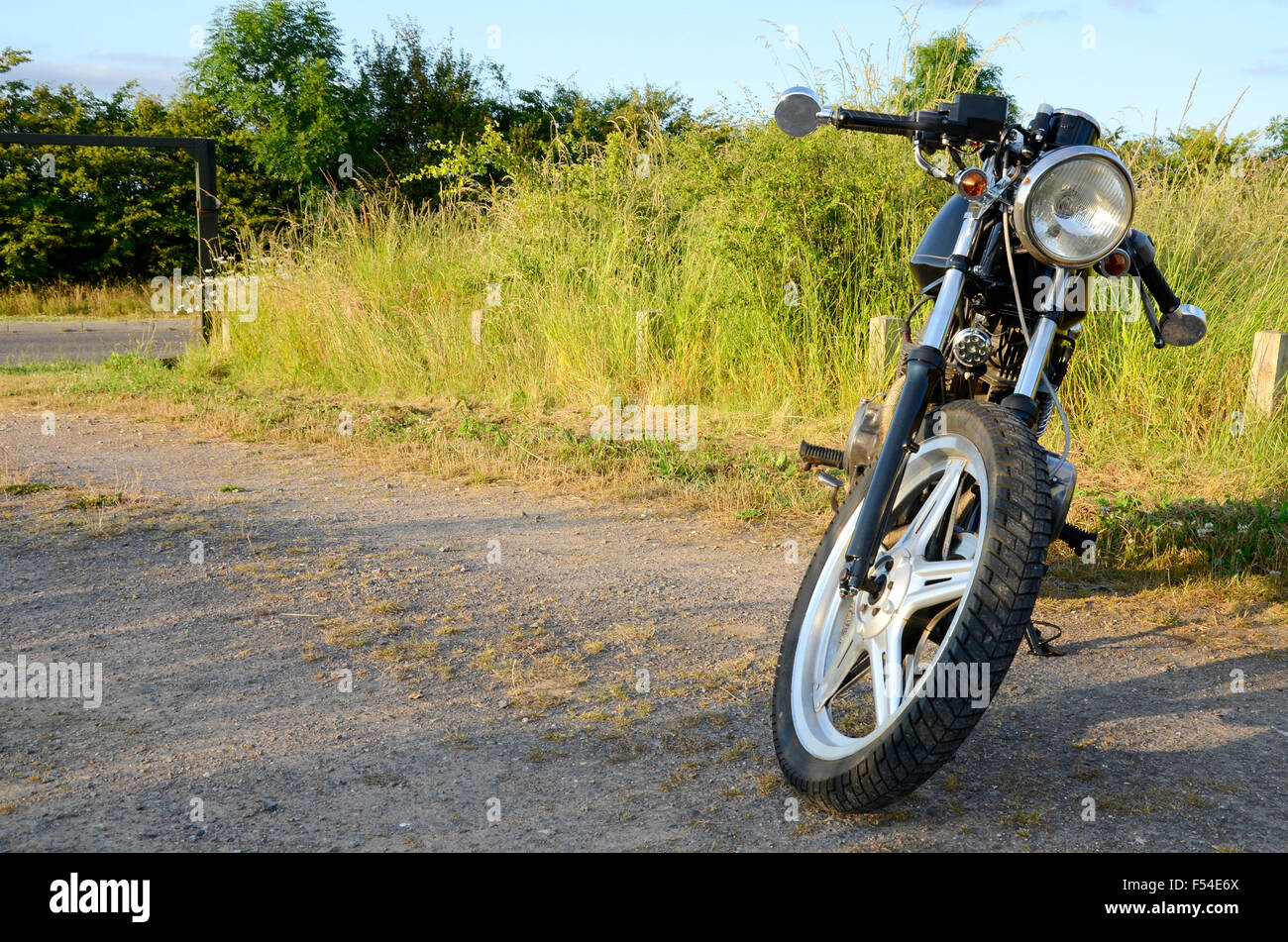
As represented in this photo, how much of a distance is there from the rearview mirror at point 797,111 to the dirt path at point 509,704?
1695 mm

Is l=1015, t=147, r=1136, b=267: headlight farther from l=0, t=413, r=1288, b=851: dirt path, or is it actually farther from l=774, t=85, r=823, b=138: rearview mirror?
l=0, t=413, r=1288, b=851: dirt path

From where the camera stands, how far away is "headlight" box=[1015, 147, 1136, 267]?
251 centimetres

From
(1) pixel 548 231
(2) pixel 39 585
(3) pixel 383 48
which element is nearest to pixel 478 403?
(1) pixel 548 231

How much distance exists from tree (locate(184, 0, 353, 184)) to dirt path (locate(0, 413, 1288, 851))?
18.7 metres

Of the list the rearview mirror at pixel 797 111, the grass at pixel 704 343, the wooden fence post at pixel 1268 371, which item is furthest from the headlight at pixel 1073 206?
the wooden fence post at pixel 1268 371

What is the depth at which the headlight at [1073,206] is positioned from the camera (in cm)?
251

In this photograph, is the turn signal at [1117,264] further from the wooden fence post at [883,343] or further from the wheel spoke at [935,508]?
the wooden fence post at [883,343]

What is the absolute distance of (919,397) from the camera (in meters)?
2.71

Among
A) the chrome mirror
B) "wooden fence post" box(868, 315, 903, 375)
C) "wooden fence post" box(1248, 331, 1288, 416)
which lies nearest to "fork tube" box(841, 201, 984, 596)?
the chrome mirror
